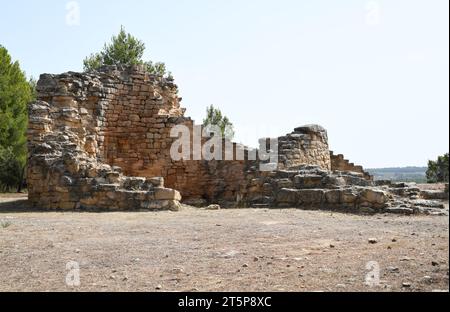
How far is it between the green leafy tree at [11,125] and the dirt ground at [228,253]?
47.3ft

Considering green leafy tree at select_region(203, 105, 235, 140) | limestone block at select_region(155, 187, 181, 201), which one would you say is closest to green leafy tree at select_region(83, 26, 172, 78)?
green leafy tree at select_region(203, 105, 235, 140)

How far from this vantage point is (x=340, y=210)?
9531 mm

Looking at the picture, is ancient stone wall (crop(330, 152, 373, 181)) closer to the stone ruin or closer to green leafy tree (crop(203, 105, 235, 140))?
the stone ruin

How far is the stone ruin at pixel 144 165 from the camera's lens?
33.2ft

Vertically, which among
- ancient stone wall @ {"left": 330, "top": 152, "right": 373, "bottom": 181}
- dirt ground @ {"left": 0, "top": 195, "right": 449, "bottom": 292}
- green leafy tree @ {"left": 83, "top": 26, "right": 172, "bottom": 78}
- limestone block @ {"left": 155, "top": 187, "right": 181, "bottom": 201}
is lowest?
dirt ground @ {"left": 0, "top": 195, "right": 449, "bottom": 292}

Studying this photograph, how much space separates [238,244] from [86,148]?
8.32 m

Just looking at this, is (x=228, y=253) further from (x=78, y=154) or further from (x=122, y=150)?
(x=122, y=150)

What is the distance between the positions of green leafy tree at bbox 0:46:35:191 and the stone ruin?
31.1 ft

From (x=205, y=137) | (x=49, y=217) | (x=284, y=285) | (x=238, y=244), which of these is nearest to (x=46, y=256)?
(x=238, y=244)

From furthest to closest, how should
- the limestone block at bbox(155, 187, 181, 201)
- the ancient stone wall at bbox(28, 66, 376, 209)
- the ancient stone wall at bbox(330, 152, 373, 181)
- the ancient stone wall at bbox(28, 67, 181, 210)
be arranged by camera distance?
the ancient stone wall at bbox(330, 152, 373, 181) < the ancient stone wall at bbox(28, 66, 376, 209) < the ancient stone wall at bbox(28, 67, 181, 210) < the limestone block at bbox(155, 187, 181, 201)

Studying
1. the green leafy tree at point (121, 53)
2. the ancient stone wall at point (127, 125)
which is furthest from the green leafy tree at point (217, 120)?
the ancient stone wall at point (127, 125)

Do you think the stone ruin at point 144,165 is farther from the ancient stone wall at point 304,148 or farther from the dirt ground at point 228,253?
the dirt ground at point 228,253

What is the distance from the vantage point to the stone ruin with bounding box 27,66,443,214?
10.1 m

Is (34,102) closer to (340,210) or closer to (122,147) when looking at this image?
(122,147)
